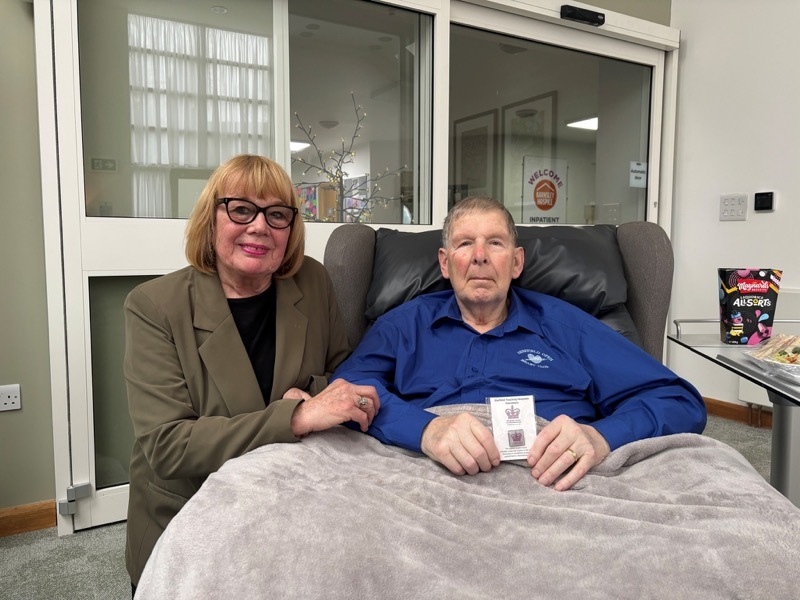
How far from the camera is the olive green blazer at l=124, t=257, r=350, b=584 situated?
3.70 ft

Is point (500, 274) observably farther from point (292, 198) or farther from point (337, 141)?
point (337, 141)

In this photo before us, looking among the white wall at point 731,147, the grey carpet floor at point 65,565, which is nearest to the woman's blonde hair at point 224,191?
the grey carpet floor at point 65,565

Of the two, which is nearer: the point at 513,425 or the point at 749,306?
the point at 513,425

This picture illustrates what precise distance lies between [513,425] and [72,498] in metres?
1.72

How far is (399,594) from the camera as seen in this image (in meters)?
0.78

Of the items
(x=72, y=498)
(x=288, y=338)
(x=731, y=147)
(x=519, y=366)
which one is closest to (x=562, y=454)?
(x=519, y=366)

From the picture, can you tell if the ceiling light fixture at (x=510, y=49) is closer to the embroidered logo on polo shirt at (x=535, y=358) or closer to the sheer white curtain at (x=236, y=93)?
the sheer white curtain at (x=236, y=93)

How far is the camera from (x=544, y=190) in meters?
3.31

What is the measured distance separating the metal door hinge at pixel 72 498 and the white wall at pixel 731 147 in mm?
3070

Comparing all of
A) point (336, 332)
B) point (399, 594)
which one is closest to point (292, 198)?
point (336, 332)

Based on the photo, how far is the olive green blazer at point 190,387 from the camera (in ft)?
3.70

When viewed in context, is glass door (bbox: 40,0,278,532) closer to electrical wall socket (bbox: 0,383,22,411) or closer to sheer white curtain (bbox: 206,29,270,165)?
sheer white curtain (bbox: 206,29,270,165)

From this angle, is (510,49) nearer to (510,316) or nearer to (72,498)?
(510,316)

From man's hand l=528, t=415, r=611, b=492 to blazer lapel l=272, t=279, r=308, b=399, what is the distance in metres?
0.55
